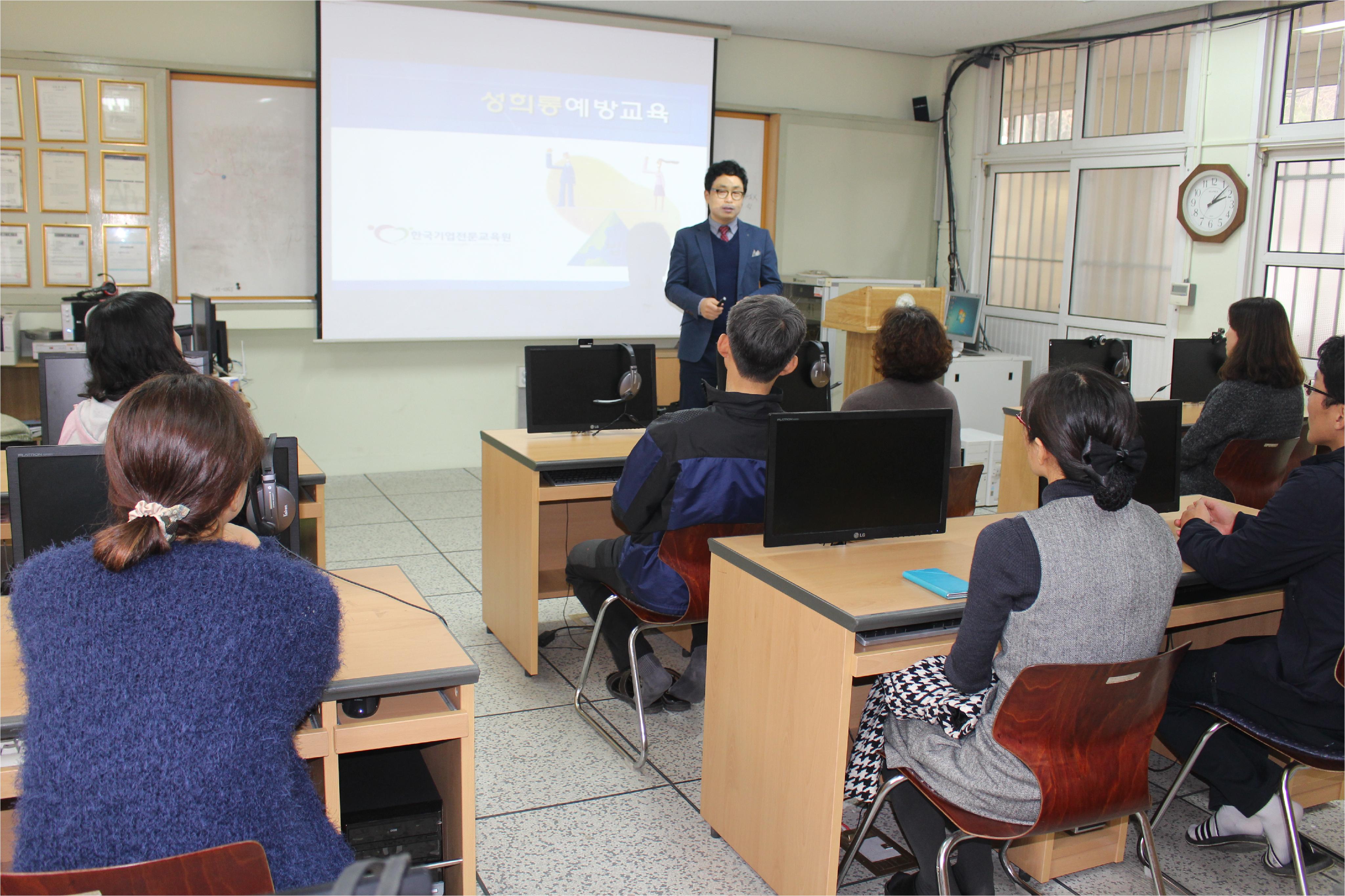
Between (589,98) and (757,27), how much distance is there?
4.17ft

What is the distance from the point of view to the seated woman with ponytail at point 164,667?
1.26 m

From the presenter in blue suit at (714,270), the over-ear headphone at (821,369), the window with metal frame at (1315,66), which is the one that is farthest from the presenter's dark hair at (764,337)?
the window with metal frame at (1315,66)

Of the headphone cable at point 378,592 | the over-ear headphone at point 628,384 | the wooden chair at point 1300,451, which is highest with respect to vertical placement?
the over-ear headphone at point 628,384

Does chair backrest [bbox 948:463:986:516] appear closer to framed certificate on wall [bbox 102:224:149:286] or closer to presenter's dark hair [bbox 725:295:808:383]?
presenter's dark hair [bbox 725:295:808:383]

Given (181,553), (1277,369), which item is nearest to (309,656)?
(181,553)

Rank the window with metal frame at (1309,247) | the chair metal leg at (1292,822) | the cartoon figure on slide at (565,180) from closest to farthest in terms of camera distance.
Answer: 1. the chair metal leg at (1292,822)
2. the window with metal frame at (1309,247)
3. the cartoon figure on slide at (565,180)

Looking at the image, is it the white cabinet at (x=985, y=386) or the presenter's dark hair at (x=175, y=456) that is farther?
the white cabinet at (x=985, y=386)

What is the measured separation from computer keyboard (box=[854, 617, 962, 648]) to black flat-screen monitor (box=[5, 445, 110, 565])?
60.8 inches

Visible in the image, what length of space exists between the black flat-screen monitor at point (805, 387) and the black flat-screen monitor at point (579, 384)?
416mm

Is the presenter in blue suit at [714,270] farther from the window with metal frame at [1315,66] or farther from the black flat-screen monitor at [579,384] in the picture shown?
the window with metal frame at [1315,66]

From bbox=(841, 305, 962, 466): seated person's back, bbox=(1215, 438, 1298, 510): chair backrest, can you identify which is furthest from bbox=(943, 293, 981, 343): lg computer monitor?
bbox=(841, 305, 962, 466): seated person's back

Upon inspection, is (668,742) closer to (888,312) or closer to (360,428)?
(888,312)

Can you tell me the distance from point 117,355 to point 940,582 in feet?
7.38

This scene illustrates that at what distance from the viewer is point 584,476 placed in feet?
11.2
